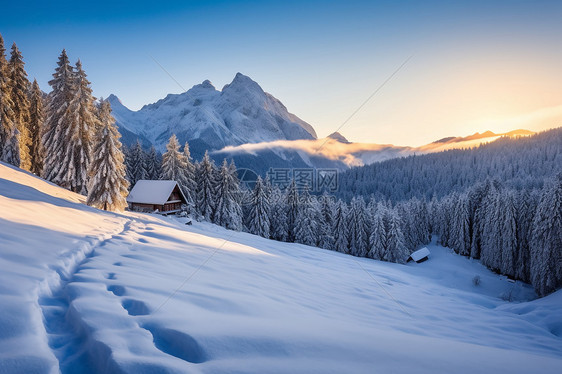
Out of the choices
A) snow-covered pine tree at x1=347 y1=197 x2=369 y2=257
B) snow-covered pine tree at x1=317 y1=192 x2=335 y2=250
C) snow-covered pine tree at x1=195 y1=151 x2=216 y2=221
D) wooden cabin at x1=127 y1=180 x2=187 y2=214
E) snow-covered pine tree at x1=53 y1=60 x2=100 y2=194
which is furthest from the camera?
snow-covered pine tree at x1=347 y1=197 x2=369 y2=257

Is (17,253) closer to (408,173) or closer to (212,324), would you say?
(212,324)

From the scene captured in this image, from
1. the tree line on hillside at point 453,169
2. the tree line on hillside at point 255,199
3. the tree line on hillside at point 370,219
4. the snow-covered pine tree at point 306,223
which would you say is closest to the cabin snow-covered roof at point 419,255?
the tree line on hillside at point 370,219

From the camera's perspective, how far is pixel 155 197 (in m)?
Answer: 29.9

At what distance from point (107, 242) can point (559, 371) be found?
473 inches

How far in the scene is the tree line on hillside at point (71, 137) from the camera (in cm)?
2145

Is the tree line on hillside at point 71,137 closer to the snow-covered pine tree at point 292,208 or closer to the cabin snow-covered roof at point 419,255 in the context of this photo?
the snow-covered pine tree at point 292,208

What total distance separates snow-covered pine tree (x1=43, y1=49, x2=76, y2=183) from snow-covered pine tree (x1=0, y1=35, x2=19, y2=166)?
5699mm

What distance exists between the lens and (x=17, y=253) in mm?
5359

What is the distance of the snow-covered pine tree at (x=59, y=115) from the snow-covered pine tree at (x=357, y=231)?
43.3m

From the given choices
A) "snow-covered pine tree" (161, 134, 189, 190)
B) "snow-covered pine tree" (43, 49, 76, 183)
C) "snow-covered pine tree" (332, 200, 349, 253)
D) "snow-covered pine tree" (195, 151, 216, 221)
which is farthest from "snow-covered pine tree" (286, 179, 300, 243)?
"snow-covered pine tree" (43, 49, 76, 183)

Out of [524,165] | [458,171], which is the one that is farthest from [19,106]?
[524,165]

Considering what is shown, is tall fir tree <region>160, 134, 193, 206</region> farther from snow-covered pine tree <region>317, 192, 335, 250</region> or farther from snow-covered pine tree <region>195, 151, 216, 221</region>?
snow-covered pine tree <region>317, 192, 335, 250</region>

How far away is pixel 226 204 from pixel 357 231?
986 inches

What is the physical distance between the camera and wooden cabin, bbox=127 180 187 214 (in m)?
29.6
